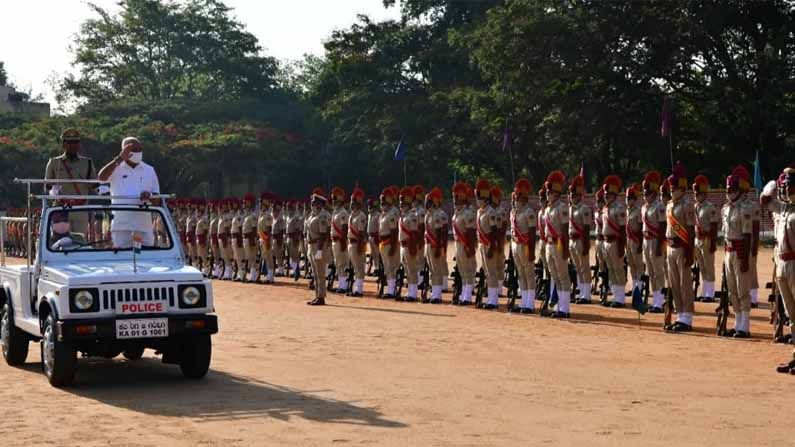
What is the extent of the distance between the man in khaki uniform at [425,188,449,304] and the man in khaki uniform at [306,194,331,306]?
190 cm

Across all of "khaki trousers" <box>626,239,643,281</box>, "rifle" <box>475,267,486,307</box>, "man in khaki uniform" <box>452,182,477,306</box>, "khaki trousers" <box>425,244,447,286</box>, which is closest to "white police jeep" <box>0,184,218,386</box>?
"rifle" <box>475,267,486,307</box>

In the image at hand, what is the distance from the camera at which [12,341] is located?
1355 cm

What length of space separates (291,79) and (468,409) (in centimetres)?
9016

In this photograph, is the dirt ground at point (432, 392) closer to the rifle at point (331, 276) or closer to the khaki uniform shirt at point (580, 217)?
the khaki uniform shirt at point (580, 217)

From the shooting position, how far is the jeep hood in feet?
37.8

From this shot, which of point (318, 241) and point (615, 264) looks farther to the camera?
point (318, 241)

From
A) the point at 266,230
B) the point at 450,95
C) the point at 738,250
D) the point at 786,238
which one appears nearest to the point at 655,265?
the point at 738,250

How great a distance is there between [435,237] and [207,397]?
12444mm

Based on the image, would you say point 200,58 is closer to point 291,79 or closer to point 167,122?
point 167,122

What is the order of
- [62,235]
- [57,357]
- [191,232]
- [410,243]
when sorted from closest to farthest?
[57,357], [62,235], [410,243], [191,232]

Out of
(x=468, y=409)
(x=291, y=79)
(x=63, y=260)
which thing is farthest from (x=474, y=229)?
(x=291, y=79)

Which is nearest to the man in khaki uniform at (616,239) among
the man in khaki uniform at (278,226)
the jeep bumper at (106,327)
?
the jeep bumper at (106,327)

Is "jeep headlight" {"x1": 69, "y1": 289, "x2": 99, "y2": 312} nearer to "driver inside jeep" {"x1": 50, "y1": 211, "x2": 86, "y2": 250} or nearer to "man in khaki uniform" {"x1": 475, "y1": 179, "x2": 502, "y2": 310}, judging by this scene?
"driver inside jeep" {"x1": 50, "y1": 211, "x2": 86, "y2": 250}

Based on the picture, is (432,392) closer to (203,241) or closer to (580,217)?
(580,217)
